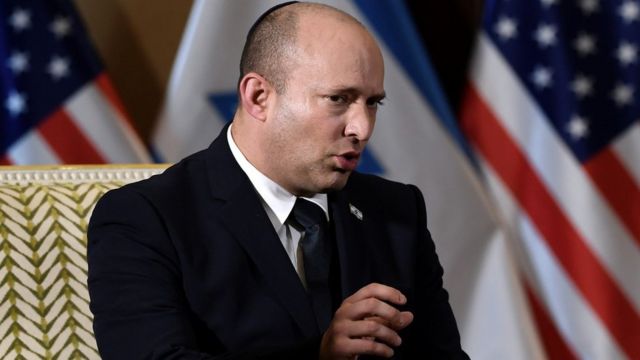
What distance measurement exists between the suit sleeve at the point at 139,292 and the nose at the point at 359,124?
30 cm

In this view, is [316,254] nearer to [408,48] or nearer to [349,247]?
[349,247]

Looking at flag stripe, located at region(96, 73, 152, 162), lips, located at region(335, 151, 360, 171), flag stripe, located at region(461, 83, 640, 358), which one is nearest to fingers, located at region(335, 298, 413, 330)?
lips, located at region(335, 151, 360, 171)

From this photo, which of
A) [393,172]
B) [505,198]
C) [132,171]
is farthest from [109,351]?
[505,198]

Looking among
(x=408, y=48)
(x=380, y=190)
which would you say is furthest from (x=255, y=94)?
(x=408, y=48)

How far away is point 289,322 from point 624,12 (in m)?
1.87

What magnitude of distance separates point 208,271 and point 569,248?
172 cm

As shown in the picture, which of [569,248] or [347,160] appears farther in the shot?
[569,248]

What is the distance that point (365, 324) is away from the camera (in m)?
1.37

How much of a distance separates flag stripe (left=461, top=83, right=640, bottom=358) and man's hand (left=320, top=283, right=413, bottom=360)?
170 cm

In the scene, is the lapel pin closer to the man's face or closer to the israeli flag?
the man's face

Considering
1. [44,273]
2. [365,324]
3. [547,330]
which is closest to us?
[365,324]

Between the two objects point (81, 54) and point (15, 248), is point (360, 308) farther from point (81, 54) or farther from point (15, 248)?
point (81, 54)

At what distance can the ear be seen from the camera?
5.28 feet

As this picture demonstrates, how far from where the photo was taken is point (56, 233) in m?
1.78
